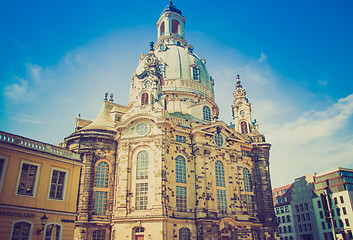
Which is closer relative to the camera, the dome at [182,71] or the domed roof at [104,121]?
the domed roof at [104,121]

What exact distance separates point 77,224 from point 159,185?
1016 centimetres

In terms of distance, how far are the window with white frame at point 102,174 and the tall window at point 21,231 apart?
619 inches

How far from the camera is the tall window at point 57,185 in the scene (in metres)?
21.2

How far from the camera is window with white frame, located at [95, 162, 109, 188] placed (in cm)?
3497

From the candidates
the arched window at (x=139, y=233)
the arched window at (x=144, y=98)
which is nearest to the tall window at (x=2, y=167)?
the arched window at (x=139, y=233)

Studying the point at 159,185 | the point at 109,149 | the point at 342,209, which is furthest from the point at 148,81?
the point at 342,209

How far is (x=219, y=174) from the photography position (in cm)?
3659

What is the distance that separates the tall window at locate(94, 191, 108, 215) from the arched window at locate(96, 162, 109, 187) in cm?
106

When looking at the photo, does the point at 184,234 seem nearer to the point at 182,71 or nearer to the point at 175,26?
the point at 182,71

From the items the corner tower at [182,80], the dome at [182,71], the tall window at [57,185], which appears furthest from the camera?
the dome at [182,71]

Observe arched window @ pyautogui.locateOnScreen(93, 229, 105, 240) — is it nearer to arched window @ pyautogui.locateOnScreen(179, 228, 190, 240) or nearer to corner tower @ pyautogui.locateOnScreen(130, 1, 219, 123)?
arched window @ pyautogui.locateOnScreen(179, 228, 190, 240)

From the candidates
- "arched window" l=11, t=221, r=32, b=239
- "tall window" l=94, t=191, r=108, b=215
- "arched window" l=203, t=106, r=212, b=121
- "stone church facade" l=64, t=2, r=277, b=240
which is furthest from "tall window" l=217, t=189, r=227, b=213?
"arched window" l=11, t=221, r=32, b=239

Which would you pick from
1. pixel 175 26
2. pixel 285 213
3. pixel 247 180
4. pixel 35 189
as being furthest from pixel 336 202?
pixel 35 189

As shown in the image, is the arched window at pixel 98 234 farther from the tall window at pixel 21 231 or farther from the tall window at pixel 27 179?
the tall window at pixel 27 179
